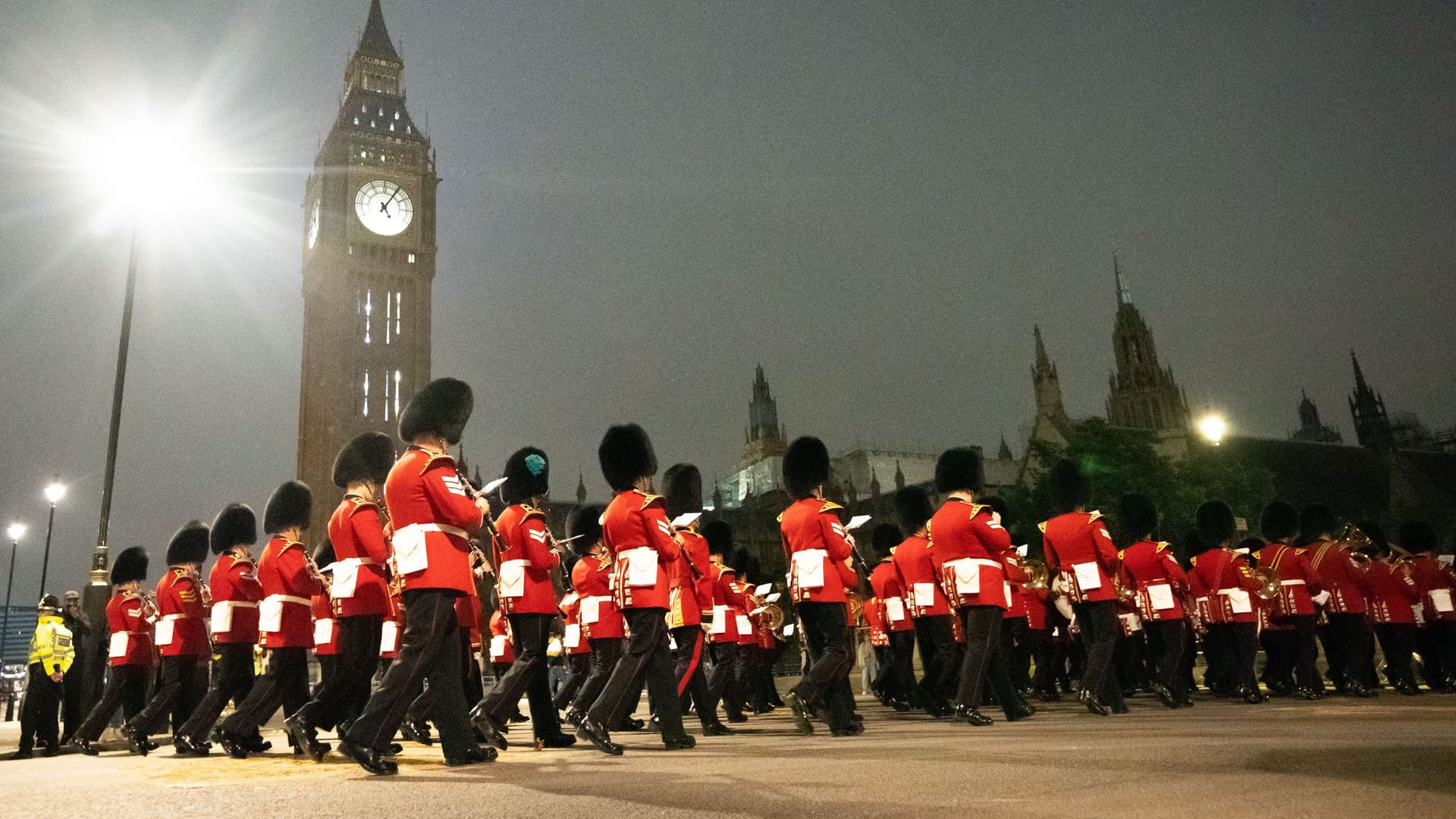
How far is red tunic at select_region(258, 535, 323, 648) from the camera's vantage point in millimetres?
7359

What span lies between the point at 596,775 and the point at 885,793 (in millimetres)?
1610

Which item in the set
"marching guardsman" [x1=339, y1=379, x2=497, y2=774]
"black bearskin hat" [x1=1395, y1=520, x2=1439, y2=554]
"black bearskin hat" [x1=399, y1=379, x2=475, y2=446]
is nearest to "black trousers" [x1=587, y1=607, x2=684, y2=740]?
"marching guardsman" [x1=339, y1=379, x2=497, y2=774]

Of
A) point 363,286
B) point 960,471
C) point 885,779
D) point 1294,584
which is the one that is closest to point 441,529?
point 885,779

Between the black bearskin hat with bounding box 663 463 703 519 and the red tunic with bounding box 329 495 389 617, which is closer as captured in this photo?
the red tunic with bounding box 329 495 389 617

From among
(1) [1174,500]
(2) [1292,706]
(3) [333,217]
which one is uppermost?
(3) [333,217]

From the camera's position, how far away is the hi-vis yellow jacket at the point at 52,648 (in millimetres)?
9938

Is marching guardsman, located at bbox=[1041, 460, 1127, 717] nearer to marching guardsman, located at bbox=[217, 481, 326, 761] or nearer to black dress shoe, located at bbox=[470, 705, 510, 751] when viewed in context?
black dress shoe, located at bbox=[470, 705, 510, 751]

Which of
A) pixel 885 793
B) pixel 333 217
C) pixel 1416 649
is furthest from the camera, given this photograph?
pixel 333 217

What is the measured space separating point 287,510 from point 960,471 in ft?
18.6

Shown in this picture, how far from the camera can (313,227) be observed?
69438 millimetres

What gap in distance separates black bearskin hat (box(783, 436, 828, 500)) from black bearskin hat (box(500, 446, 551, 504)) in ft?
6.82

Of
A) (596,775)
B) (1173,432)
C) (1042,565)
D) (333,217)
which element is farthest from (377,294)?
(596,775)

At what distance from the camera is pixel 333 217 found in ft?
219

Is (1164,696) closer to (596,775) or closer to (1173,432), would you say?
(596,775)
